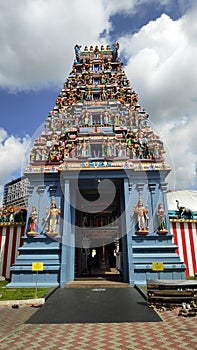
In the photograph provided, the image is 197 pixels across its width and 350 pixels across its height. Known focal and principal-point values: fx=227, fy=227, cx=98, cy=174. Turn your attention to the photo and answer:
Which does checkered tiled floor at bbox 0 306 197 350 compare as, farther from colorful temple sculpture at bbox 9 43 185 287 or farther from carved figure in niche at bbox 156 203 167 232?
carved figure in niche at bbox 156 203 167 232

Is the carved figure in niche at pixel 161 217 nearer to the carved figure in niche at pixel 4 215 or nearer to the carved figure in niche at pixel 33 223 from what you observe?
the carved figure in niche at pixel 33 223

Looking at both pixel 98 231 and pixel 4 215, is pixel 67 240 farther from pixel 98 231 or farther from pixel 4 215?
pixel 98 231

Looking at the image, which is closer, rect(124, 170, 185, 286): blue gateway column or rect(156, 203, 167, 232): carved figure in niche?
rect(124, 170, 185, 286): blue gateway column

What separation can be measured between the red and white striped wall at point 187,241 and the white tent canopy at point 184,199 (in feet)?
17.4

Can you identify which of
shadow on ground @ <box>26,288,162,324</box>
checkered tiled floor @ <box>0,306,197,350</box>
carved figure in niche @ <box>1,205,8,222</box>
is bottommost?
shadow on ground @ <box>26,288,162,324</box>

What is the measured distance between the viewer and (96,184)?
1329cm

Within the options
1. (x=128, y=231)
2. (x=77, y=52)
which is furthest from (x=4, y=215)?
(x=77, y=52)

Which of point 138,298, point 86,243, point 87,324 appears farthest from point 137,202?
point 86,243

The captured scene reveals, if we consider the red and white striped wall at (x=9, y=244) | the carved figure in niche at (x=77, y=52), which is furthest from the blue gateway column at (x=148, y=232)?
the carved figure in niche at (x=77, y=52)

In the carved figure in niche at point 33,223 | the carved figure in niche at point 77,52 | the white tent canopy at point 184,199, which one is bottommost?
the carved figure in niche at point 33,223

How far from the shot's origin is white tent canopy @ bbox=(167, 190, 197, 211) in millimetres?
19703

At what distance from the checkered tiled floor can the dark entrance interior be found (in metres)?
7.70

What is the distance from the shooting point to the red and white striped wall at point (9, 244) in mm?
13891

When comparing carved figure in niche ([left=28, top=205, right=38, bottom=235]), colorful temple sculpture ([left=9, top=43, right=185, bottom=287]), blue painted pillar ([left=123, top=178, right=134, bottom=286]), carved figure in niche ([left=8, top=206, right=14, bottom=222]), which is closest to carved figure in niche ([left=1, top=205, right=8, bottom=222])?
carved figure in niche ([left=8, top=206, right=14, bottom=222])
